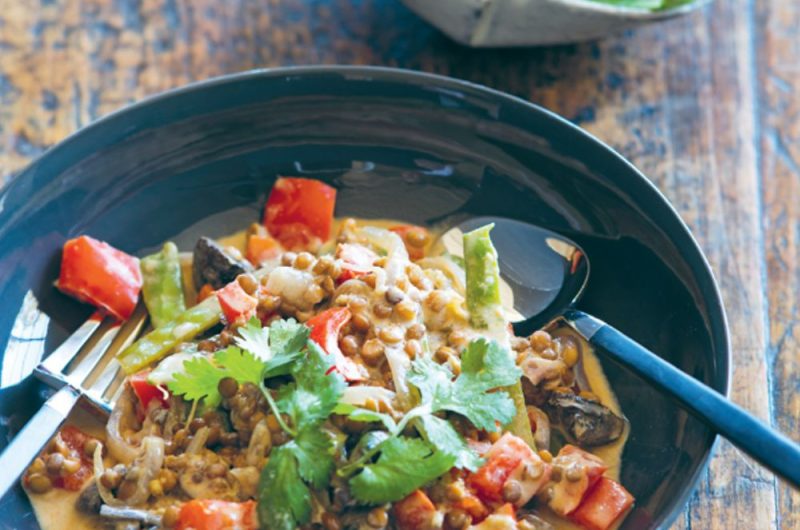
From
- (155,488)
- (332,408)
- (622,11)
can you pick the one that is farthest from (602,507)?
(622,11)

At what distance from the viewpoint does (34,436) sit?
398cm

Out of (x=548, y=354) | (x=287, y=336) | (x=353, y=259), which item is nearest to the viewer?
(x=287, y=336)

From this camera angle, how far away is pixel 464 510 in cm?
384

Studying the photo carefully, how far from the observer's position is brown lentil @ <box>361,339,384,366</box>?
13.5 feet

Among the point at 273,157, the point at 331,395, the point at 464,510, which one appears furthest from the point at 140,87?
the point at 464,510

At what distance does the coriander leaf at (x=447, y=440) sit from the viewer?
3.75 m

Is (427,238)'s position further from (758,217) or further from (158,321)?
(758,217)

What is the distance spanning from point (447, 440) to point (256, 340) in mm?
Answer: 814

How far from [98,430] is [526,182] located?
7.15ft

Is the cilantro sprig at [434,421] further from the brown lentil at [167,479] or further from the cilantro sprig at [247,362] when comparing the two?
the brown lentil at [167,479]

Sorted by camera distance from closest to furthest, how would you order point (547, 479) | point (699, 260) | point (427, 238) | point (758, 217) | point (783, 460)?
point (783, 460), point (547, 479), point (699, 260), point (427, 238), point (758, 217)

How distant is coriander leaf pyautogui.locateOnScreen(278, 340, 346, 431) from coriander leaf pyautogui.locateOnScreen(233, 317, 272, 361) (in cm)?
15

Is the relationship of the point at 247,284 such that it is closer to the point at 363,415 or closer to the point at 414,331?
the point at 414,331

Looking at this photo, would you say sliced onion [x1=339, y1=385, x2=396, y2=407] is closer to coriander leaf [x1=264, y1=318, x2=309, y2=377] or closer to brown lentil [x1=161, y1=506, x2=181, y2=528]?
coriander leaf [x1=264, y1=318, x2=309, y2=377]
